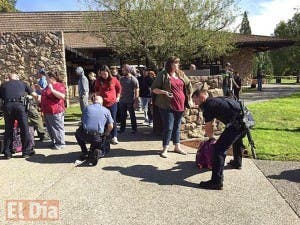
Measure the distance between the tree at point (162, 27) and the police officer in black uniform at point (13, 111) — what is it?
8.99 metres

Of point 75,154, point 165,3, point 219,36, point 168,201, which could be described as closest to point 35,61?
point 165,3

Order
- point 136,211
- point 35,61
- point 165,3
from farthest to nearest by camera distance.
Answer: point 35,61 < point 165,3 < point 136,211

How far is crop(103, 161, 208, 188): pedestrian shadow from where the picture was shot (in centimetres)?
586

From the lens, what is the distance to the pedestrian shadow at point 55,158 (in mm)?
7169

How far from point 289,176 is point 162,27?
1068 cm

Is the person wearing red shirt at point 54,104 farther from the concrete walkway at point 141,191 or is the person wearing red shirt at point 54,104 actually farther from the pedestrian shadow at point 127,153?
the pedestrian shadow at point 127,153

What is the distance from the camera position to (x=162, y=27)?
51.5 ft

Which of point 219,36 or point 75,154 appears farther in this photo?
point 219,36

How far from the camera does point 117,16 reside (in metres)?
16.2

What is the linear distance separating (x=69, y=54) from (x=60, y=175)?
50.1 ft

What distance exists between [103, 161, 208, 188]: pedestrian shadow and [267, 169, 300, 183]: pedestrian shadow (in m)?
1.12

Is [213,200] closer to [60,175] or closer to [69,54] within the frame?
[60,175]

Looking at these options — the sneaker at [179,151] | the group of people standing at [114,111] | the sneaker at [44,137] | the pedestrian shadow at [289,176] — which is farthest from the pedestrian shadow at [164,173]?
the sneaker at [44,137]

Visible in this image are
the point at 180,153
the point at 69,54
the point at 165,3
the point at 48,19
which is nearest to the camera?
the point at 180,153
